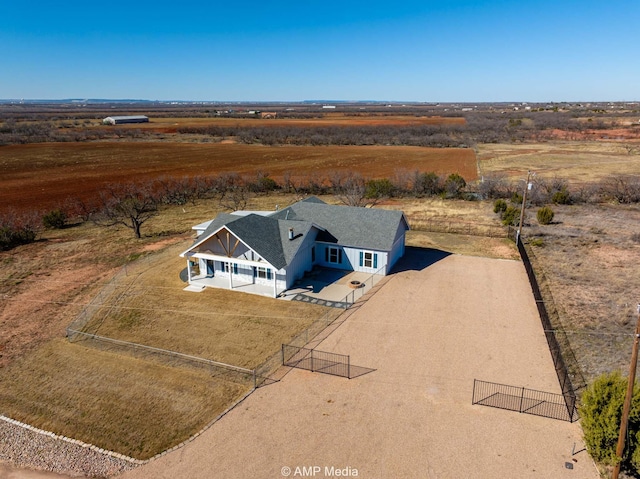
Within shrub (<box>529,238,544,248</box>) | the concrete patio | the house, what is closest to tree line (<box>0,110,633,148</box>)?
shrub (<box>529,238,544,248</box>)

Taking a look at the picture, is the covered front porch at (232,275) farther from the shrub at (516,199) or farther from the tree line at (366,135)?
the tree line at (366,135)

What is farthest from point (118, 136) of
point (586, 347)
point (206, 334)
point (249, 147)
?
point (586, 347)

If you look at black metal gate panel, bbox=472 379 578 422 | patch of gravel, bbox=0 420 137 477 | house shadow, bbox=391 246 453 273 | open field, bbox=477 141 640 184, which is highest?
open field, bbox=477 141 640 184

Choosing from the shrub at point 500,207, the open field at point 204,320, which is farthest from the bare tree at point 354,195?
the open field at point 204,320

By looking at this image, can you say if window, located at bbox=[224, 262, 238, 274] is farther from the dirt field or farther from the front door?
the dirt field

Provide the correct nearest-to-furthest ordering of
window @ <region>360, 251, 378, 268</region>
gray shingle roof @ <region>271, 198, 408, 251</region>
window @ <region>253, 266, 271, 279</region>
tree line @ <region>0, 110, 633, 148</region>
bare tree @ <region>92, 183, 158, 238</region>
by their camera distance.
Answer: window @ <region>253, 266, 271, 279</region>, window @ <region>360, 251, 378, 268</region>, gray shingle roof @ <region>271, 198, 408, 251</region>, bare tree @ <region>92, 183, 158, 238</region>, tree line @ <region>0, 110, 633, 148</region>

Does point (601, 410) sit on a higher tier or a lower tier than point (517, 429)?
higher

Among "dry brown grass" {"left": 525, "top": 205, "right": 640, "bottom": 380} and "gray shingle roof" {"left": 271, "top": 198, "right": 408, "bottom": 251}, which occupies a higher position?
"gray shingle roof" {"left": 271, "top": 198, "right": 408, "bottom": 251}

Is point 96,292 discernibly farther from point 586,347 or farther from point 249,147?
point 249,147
